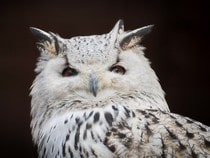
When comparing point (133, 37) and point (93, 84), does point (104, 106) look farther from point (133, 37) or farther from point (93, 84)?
point (133, 37)

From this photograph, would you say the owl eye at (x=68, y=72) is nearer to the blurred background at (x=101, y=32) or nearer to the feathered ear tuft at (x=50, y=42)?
the feathered ear tuft at (x=50, y=42)

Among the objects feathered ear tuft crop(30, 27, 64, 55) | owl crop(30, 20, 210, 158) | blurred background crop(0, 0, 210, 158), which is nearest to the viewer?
owl crop(30, 20, 210, 158)

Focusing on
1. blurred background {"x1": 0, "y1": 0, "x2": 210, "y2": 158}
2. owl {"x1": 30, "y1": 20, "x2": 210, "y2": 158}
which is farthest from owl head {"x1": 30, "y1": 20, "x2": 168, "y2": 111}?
blurred background {"x1": 0, "y1": 0, "x2": 210, "y2": 158}

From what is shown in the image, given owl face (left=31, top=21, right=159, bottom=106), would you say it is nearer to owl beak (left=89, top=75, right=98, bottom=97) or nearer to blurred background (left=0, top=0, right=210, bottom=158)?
owl beak (left=89, top=75, right=98, bottom=97)

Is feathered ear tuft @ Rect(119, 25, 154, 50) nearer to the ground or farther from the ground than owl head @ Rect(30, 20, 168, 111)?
farther from the ground

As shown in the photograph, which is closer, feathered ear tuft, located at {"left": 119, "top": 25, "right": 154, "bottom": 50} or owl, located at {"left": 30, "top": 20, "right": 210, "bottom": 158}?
owl, located at {"left": 30, "top": 20, "right": 210, "bottom": 158}

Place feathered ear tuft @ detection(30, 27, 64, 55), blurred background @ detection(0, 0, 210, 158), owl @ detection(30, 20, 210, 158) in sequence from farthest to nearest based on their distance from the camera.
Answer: blurred background @ detection(0, 0, 210, 158) → feathered ear tuft @ detection(30, 27, 64, 55) → owl @ detection(30, 20, 210, 158)

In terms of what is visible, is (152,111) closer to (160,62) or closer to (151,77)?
(151,77)

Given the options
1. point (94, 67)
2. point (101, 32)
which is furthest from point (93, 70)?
point (101, 32)
